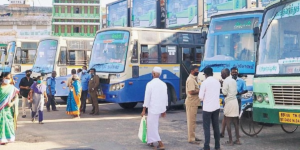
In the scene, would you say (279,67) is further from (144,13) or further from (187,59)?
(144,13)

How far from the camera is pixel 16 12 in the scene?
64938mm

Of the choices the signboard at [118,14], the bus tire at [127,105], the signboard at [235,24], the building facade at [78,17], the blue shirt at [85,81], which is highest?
the building facade at [78,17]

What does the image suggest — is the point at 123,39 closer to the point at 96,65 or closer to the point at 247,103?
the point at 96,65

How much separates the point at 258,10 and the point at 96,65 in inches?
240

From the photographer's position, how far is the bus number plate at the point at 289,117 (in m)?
7.34

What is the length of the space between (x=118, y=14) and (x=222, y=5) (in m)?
13.3

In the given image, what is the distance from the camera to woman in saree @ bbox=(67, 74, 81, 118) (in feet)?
42.7

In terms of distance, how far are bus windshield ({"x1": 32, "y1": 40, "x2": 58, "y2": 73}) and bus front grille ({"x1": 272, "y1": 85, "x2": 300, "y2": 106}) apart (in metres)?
12.1

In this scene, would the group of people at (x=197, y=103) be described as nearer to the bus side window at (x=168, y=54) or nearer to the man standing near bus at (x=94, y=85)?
the man standing near bus at (x=94, y=85)

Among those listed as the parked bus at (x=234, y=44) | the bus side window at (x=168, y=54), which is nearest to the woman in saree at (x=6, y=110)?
the parked bus at (x=234, y=44)

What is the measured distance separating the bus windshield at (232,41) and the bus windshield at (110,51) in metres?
3.13

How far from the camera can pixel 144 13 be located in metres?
29.2

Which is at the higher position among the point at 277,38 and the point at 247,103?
the point at 277,38

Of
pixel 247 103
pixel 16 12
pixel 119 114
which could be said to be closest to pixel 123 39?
pixel 119 114
